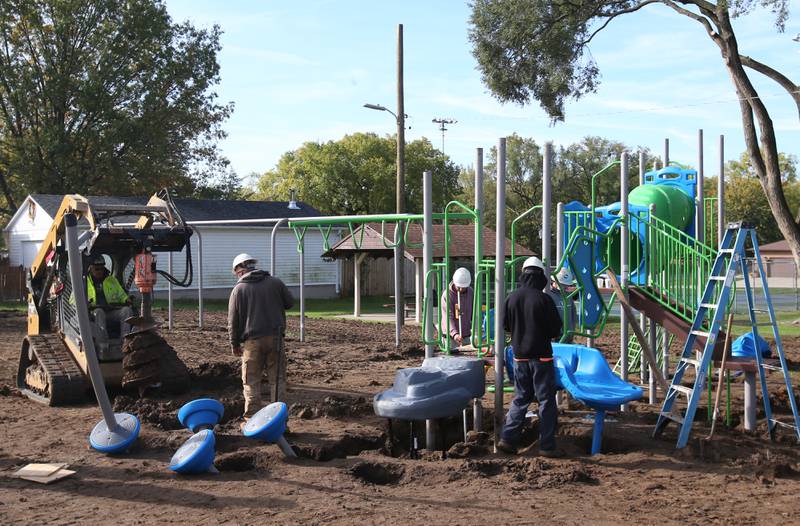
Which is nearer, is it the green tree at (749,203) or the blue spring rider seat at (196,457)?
the blue spring rider seat at (196,457)

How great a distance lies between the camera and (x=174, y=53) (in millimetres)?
40688

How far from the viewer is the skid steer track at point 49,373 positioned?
1002 centimetres

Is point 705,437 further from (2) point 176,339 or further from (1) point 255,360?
(2) point 176,339

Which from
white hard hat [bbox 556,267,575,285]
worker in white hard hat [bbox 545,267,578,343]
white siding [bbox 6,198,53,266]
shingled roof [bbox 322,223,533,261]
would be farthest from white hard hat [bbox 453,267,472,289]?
white siding [bbox 6,198,53,266]

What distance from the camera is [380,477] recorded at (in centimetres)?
689

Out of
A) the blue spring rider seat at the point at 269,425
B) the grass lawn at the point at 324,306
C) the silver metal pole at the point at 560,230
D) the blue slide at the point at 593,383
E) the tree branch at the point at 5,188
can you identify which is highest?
A: the tree branch at the point at 5,188

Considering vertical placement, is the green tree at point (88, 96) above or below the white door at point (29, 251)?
above

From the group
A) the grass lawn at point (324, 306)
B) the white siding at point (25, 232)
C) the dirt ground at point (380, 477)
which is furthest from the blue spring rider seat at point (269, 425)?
the white siding at point (25, 232)

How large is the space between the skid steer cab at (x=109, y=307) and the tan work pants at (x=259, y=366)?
68.0 inches

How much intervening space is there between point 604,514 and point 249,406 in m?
4.14

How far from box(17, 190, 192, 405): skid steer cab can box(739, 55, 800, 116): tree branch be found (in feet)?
44.2

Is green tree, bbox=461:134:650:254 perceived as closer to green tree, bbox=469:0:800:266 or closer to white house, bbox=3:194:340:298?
white house, bbox=3:194:340:298

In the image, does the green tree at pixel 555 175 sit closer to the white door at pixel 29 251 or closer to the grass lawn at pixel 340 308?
the grass lawn at pixel 340 308

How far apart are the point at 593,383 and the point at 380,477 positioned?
7.20 feet
